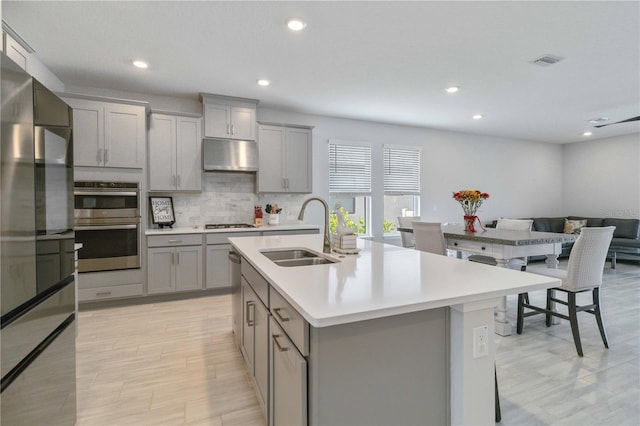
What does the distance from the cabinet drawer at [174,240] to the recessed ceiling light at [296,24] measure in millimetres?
2700

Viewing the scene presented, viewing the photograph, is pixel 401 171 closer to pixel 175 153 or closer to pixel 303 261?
pixel 175 153

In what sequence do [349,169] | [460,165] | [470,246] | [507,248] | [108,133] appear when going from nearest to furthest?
[507,248] → [470,246] → [108,133] → [349,169] → [460,165]

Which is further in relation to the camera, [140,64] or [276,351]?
[140,64]

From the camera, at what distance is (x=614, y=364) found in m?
2.54

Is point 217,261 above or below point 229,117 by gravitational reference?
below

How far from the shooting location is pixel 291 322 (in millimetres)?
1323

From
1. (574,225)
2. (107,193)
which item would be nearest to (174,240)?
(107,193)

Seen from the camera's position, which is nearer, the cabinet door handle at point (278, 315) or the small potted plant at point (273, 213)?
the cabinet door handle at point (278, 315)

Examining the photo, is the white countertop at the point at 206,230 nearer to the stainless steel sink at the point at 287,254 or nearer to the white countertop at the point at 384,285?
the stainless steel sink at the point at 287,254

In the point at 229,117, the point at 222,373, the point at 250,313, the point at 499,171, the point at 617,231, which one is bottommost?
the point at 222,373

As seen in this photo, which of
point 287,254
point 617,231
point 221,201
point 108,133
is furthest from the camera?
point 617,231

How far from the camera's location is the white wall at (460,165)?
5.60m

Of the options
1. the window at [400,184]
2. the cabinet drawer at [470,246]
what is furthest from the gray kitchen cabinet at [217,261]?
the window at [400,184]

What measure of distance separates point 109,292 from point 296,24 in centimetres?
354
